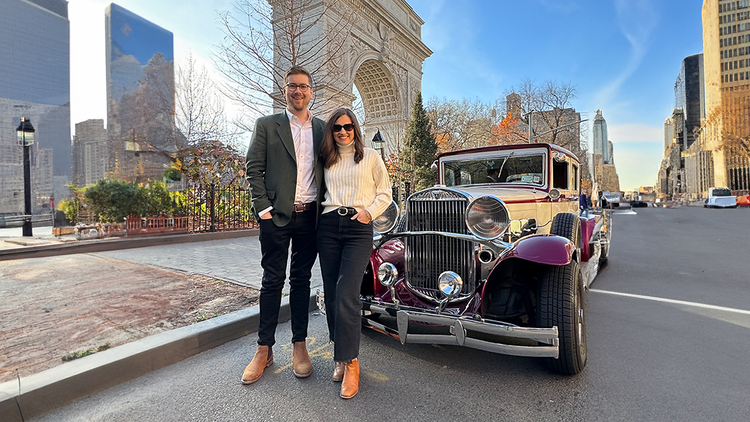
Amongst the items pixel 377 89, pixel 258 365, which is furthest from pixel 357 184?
pixel 377 89

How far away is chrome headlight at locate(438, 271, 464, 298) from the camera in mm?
2695

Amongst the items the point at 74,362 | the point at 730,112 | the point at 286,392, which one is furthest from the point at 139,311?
the point at 730,112

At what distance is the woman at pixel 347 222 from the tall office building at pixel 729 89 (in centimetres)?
7791

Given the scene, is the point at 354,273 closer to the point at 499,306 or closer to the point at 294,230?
the point at 294,230

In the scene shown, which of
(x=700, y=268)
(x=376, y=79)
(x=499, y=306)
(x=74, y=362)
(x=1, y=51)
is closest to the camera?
(x=74, y=362)

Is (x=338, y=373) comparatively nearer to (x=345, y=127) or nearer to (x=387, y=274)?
(x=387, y=274)

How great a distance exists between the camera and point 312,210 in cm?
259

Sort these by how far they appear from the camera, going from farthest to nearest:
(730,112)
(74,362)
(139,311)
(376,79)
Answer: (730,112), (376,79), (139,311), (74,362)

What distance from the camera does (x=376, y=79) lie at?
88.3 ft

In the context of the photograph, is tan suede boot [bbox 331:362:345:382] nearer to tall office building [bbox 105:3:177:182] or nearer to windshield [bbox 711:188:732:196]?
tall office building [bbox 105:3:177:182]

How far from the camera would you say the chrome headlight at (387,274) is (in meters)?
2.97

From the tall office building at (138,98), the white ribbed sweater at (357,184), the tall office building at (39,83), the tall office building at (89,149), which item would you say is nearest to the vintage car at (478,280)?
the white ribbed sweater at (357,184)

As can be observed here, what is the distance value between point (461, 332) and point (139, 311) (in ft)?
10.6

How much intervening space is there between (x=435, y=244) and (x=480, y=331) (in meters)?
0.83
